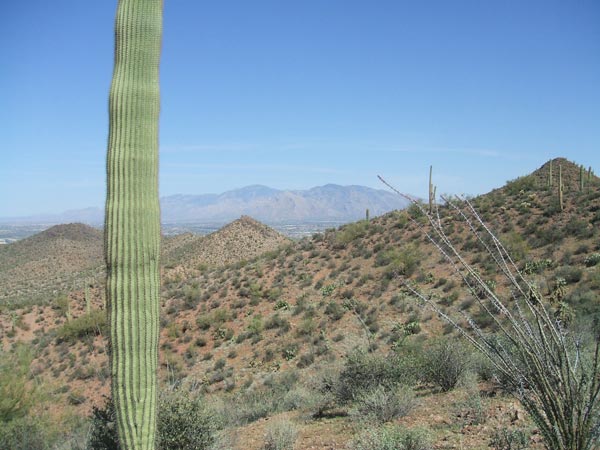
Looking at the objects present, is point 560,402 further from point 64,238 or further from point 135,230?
point 64,238

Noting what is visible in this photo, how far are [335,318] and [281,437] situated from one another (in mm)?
10853

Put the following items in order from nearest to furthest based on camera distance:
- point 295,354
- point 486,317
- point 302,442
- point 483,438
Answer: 1. point 483,438
2. point 302,442
3. point 486,317
4. point 295,354

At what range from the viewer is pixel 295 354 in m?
16.0

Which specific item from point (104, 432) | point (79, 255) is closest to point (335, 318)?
point (104, 432)

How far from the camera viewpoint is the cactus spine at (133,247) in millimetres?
4188

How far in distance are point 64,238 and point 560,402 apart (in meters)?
70.4

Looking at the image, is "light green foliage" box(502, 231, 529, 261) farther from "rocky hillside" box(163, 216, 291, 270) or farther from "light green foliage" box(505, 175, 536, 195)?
"rocky hillside" box(163, 216, 291, 270)

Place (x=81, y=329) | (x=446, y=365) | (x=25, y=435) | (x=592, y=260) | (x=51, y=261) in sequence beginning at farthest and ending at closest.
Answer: (x=51, y=261) → (x=81, y=329) → (x=592, y=260) → (x=446, y=365) → (x=25, y=435)

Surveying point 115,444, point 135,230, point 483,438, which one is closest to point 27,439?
point 115,444

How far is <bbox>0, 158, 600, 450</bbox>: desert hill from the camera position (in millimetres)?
8594

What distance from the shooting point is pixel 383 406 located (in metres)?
7.79

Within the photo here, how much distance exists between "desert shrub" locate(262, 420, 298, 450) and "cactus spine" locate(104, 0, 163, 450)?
335 cm

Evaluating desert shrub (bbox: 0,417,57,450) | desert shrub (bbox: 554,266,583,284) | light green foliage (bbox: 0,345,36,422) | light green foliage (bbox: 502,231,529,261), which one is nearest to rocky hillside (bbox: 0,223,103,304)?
light green foliage (bbox: 0,345,36,422)

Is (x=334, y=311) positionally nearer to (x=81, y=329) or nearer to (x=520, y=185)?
(x=81, y=329)
